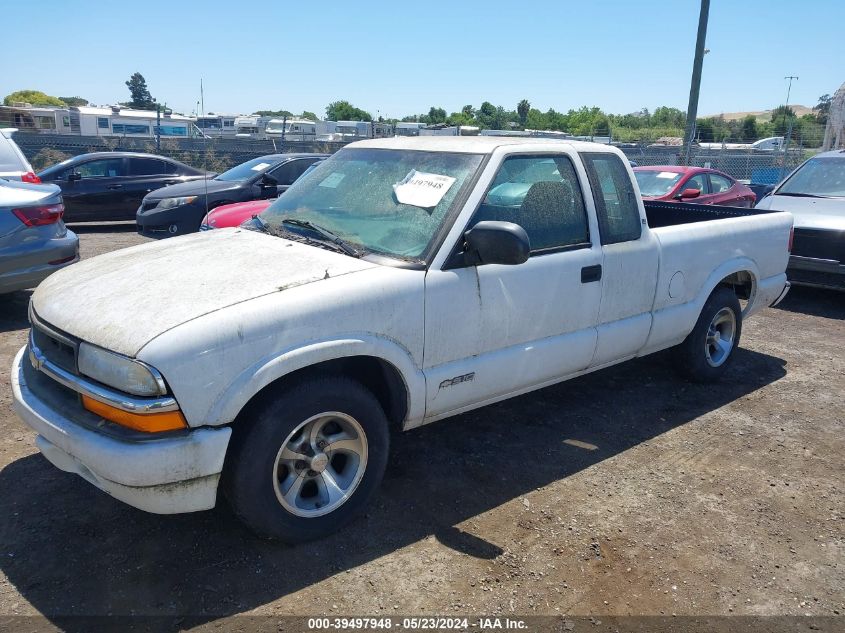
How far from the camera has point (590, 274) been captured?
417 centimetres

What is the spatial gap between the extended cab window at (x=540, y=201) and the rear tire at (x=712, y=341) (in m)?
1.66

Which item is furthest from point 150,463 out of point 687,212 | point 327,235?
point 687,212

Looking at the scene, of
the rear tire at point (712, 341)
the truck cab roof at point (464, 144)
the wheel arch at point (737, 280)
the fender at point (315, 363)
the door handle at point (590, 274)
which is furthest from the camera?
the rear tire at point (712, 341)

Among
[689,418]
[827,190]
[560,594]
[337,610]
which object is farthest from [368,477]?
[827,190]

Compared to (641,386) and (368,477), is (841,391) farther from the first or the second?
(368,477)

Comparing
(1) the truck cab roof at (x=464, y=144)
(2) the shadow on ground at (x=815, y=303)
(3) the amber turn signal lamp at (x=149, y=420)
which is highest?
(1) the truck cab roof at (x=464, y=144)

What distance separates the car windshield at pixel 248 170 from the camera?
10967 mm

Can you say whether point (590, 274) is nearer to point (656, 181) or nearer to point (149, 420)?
point (149, 420)

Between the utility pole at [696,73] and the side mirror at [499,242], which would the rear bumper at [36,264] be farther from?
the utility pole at [696,73]

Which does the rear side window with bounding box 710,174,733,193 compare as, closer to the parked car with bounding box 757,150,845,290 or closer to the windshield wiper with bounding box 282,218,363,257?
the parked car with bounding box 757,150,845,290

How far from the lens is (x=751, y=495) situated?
386 centimetres

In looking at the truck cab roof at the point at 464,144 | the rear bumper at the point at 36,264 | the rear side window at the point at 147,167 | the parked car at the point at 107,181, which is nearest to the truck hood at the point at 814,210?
the truck cab roof at the point at 464,144

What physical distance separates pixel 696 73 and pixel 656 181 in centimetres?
588

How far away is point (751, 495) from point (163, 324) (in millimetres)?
3263
